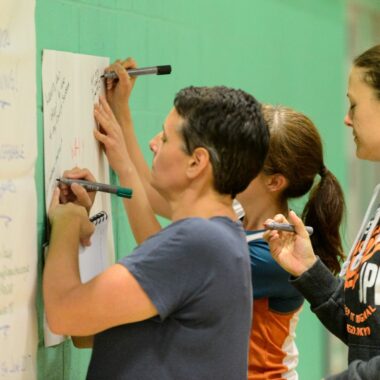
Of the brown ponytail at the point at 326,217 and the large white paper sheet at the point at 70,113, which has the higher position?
the large white paper sheet at the point at 70,113

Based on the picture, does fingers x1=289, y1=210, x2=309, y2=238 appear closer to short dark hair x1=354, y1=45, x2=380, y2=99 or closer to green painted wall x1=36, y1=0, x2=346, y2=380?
short dark hair x1=354, y1=45, x2=380, y2=99

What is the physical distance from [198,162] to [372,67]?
53 cm

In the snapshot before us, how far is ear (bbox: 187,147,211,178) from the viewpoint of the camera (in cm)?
151

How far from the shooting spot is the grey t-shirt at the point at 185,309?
55.2 inches

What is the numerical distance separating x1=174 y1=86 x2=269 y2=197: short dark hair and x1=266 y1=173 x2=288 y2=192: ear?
1.71 feet

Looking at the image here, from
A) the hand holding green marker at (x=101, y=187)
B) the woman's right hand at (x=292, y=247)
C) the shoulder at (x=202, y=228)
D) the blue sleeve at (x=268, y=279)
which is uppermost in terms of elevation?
the hand holding green marker at (x=101, y=187)

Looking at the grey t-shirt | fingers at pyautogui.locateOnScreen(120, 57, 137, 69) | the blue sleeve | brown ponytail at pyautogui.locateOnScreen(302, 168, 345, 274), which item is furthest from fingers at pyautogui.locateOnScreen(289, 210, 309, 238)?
fingers at pyautogui.locateOnScreen(120, 57, 137, 69)

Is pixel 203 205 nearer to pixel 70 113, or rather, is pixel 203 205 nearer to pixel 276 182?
pixel 70 113

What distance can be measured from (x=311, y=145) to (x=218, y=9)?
60 cm

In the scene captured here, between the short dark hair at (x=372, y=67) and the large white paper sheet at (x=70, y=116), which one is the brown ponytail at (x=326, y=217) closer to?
the short dark hair at (x=372, y=67)

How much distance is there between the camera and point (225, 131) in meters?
1.50

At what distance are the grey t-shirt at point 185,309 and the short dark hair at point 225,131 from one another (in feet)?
0.31

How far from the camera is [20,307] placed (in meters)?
1.63

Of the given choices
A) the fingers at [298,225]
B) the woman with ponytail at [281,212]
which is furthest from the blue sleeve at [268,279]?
the fingers at [298,225]
